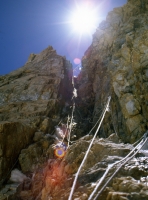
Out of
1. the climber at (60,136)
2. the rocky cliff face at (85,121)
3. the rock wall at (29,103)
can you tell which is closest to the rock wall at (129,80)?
the rocky cliff face at (85,121)

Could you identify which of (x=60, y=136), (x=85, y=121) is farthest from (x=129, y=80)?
(x=85, y=121)

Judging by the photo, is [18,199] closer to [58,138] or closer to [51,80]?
[58,138]

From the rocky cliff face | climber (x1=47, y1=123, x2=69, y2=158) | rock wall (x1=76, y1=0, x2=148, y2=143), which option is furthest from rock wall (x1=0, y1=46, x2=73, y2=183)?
rock wall (x1=76, y1=0, x2=148, y2=143)

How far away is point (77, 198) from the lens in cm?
400

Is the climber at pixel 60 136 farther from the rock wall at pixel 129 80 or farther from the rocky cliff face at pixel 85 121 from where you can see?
the rock wall at pixel 129 80

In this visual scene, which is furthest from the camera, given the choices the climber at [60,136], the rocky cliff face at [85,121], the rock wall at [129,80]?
the climber at [60,136]

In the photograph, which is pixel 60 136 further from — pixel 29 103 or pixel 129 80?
pixel 129 80

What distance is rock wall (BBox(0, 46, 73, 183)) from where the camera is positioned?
12.4 meters

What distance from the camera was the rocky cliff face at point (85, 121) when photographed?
4758 millimetres

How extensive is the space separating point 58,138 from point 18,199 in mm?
6188

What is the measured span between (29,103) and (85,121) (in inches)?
251

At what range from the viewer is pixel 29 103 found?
19172 millimetres

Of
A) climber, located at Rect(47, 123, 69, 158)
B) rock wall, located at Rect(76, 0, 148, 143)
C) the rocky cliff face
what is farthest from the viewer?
climber, located at Rect(47, 123, 69, 158)

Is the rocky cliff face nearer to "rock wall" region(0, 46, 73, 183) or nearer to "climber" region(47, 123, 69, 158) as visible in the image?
"rock wall" region(0, 46, 73, 183)
